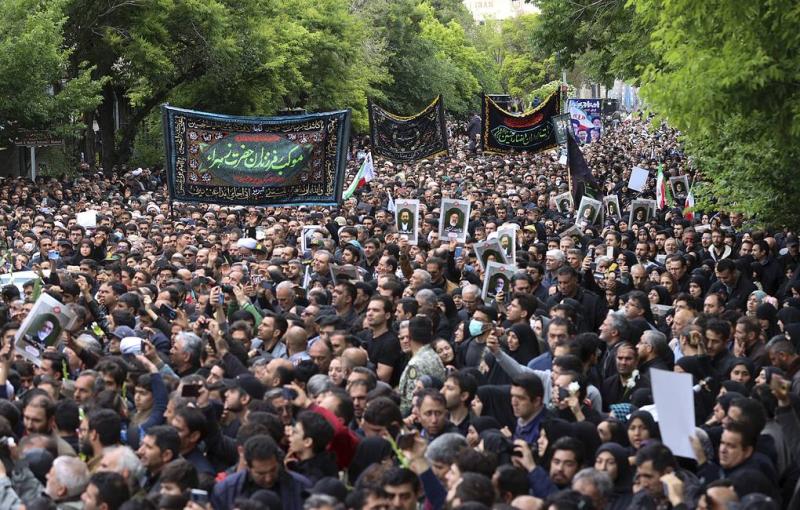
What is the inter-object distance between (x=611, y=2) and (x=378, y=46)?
3317 centimetres

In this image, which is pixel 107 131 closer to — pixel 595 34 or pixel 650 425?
pixel 595 34

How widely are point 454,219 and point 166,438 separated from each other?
10552 millimetres

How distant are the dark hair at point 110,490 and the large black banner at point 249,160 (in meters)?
12.0

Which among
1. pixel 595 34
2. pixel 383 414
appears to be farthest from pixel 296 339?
pixel 595 34

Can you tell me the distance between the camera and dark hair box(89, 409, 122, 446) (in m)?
7.17

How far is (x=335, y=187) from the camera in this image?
1839cm

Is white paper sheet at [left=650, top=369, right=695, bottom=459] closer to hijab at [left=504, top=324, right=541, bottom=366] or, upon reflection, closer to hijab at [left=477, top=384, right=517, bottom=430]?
hijab at [left=477, top=384, right=517, bottom=430]

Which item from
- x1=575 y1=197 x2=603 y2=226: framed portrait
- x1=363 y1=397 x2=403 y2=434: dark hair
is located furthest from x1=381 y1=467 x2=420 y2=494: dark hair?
x1=575 y1=197 x2=603 y2=226: framed portrait

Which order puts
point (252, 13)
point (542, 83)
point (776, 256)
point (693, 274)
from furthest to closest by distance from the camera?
point (542, 83), point (252, 13), point (776, 256), point (693, 274)

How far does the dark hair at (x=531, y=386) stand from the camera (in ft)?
25.5

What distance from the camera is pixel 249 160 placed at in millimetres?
18312

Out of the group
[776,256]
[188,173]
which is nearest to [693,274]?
[776,256]

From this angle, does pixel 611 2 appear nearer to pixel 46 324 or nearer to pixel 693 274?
pixel 693 274

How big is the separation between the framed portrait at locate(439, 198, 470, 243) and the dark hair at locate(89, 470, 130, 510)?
440 inches
